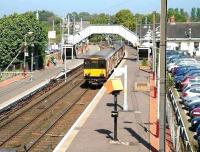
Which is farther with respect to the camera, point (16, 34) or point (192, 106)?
point (16, 34)

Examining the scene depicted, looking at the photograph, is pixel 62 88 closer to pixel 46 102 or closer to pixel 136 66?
pixel 46 102

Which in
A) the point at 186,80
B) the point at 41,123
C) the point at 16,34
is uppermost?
the point at 16,34

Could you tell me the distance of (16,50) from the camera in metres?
→ 53.7

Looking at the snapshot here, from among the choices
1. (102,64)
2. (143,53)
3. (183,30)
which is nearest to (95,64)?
(102,64)

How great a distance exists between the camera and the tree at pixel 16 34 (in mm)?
53219

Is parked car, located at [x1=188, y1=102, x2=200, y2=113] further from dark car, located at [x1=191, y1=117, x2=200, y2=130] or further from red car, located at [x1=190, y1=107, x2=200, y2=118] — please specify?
dark car, located at [x1=191, y1=117, x2=200, y2=130]

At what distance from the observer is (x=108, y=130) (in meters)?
23.9

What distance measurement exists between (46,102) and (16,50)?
19.4 meters

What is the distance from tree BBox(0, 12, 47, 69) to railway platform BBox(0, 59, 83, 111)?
134 inches

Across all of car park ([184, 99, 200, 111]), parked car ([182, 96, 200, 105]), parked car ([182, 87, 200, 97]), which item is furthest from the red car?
parked car ([182, 87, 200, 97])

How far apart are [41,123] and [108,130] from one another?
538cm

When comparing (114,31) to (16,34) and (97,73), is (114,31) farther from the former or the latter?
(97,73)

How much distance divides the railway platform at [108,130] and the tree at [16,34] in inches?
831

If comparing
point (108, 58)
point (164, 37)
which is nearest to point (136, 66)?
point (108, 58)
